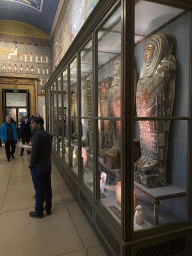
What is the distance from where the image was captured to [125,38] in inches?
69.7

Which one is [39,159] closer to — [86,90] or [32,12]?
[86,90]

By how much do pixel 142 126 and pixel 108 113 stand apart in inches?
21.3

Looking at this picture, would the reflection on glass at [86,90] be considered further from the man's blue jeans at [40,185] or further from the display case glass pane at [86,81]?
the man's blue jeans at [40,185]

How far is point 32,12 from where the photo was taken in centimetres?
1012

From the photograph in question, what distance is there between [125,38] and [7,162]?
659cm

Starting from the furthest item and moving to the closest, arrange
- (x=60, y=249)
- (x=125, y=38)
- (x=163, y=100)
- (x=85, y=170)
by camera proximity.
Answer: (x=85, y=170), (x=60, y=249), (x=163, y=100), (x=125, y=38)

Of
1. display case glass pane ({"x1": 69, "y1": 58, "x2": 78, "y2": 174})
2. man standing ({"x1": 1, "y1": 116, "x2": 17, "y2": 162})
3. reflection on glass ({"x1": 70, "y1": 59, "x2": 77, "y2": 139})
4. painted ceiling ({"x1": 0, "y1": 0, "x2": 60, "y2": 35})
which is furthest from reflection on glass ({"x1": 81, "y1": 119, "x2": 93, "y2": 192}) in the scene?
painted ceiling ({"x1": 0, "y1": 0, "x2": 60, "y2": 35})

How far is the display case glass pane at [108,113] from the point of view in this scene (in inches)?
98.8

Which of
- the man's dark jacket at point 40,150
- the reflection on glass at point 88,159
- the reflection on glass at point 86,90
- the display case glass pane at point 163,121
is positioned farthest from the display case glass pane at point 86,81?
the display case glass pane at point 163,121

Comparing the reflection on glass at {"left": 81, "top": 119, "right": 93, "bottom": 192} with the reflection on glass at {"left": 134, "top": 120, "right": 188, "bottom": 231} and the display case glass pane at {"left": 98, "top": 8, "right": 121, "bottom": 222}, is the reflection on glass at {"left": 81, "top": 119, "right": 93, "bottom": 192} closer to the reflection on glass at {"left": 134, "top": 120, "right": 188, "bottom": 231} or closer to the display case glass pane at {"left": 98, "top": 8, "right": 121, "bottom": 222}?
the display case glass pane at {"left": 98, "top": 8, "right": 121, "bottom": 222}

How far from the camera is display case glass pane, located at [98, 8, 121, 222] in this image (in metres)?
2.51

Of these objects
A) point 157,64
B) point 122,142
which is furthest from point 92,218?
point 157,64

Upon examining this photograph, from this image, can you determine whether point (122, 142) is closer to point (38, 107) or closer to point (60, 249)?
point (60, 249)

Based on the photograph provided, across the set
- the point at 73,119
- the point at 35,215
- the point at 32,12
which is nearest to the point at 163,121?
the point at 73,119
